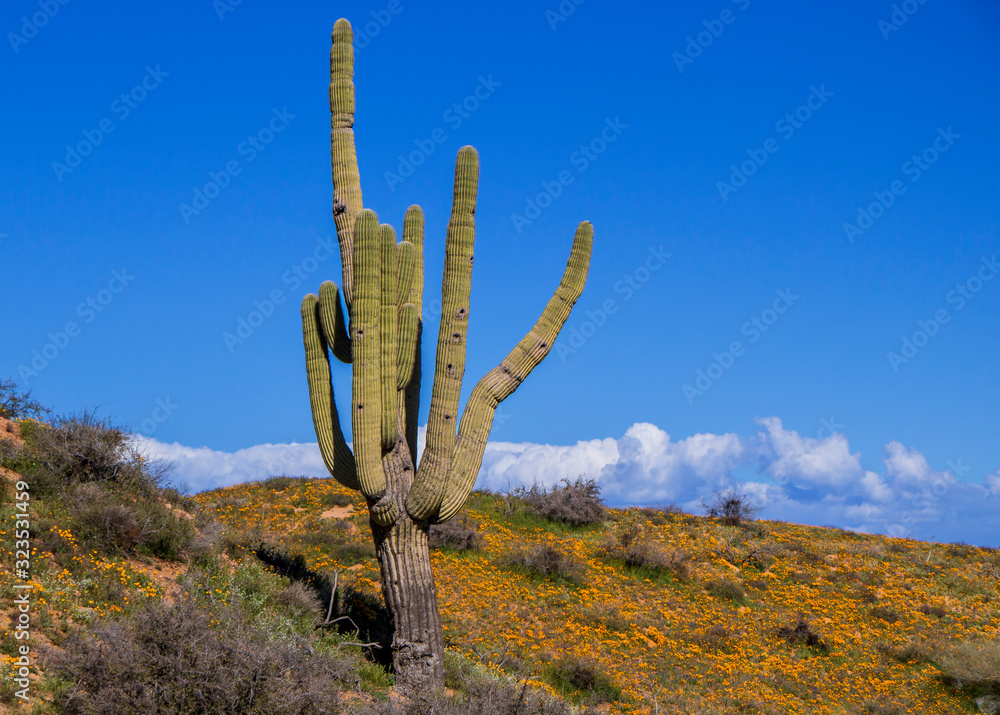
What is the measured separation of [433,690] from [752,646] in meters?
7.07

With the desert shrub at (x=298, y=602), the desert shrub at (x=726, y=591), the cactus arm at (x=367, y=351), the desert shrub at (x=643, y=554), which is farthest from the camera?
the desert shrub at (x=643, y=554)

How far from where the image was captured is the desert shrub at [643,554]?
16.2 metres

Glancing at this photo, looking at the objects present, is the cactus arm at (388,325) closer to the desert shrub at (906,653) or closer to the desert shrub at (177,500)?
the desert shrub at (177,500)

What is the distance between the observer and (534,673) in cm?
1125

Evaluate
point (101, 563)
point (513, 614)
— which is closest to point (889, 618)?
point (513, 614)

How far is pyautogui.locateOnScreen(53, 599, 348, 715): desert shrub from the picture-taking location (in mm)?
6836

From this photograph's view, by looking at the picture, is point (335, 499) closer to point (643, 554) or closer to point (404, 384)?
point (643, 554)

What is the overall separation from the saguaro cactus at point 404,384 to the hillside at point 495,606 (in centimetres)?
110

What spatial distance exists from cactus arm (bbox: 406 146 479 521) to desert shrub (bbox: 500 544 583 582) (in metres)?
5.76

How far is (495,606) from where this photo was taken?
1350 cm

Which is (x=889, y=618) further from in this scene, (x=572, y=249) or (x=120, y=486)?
(x=120, y=486)

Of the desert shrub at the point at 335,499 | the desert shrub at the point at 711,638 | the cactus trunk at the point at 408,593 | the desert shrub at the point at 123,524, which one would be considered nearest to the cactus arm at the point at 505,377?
the cactus trunk at the point at 408,593

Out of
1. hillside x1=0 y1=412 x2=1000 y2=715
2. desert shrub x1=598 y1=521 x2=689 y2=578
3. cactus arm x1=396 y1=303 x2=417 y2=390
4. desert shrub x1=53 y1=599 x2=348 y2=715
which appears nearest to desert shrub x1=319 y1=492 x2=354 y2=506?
hillside x1=0 y1=412 x2=1000 y2=715

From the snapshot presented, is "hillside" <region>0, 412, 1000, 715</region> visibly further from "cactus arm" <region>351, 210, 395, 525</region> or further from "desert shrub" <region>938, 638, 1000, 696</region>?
"cactus arm" <region>351, 210, 395, 525</region>
